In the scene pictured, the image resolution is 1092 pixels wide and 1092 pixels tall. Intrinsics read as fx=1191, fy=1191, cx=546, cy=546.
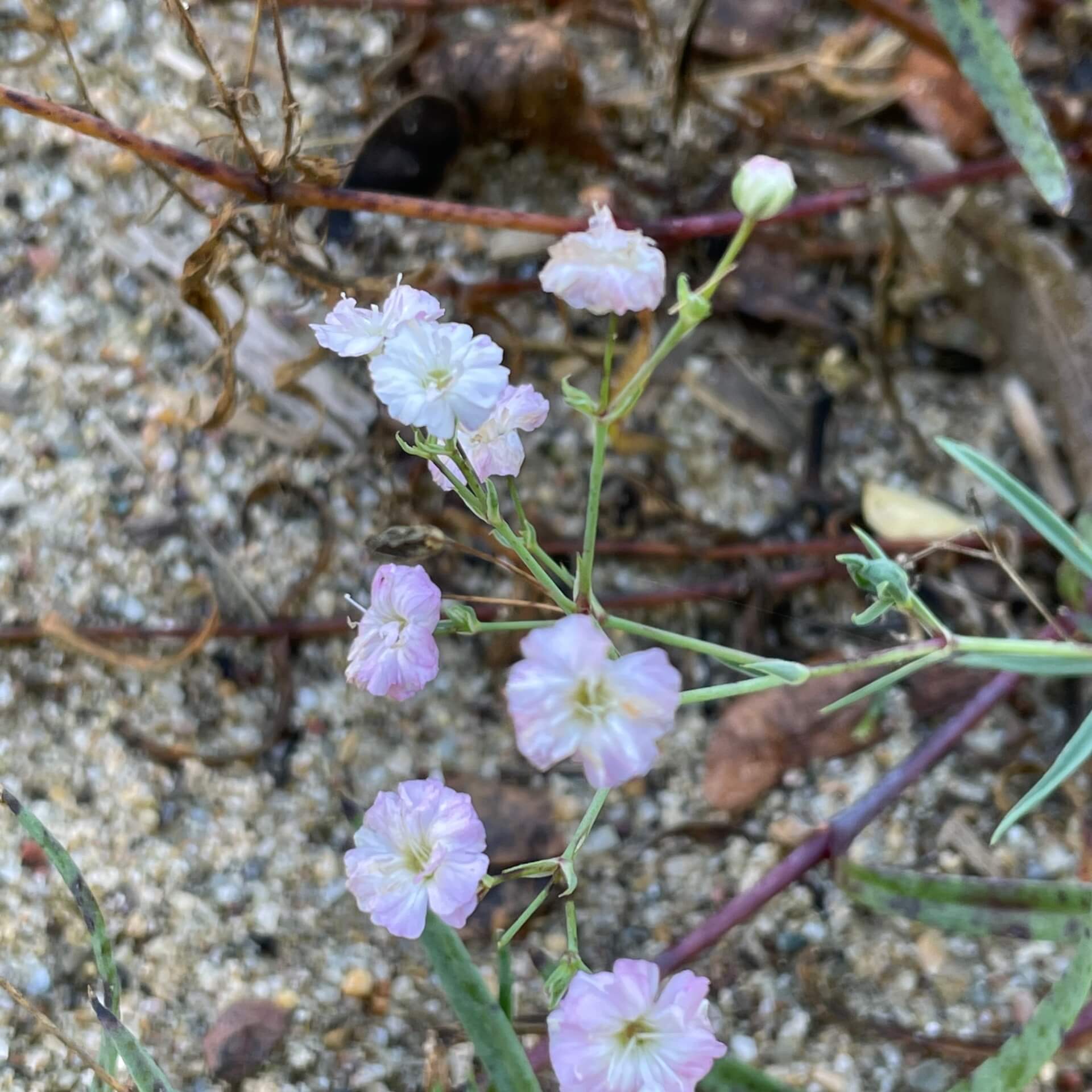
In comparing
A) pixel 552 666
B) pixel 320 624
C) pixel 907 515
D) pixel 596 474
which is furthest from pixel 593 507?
pixel 907 515

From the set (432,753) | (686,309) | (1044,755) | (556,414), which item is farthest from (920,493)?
(686,309)

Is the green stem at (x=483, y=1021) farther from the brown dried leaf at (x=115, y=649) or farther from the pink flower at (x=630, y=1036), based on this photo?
the brown dried leaf at (x=115, y=649)

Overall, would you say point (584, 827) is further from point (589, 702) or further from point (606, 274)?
point (606, 274)

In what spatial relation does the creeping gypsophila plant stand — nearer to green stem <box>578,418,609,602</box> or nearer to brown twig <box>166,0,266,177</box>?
green stem <box>578,418,609,602</box>

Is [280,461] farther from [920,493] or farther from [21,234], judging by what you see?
[920,493]

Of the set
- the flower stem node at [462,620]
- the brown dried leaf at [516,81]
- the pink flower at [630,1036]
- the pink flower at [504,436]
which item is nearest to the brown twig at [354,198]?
the brown dried leaf at [516,81]

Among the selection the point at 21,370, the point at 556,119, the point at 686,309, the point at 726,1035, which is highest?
the point at 686,309
